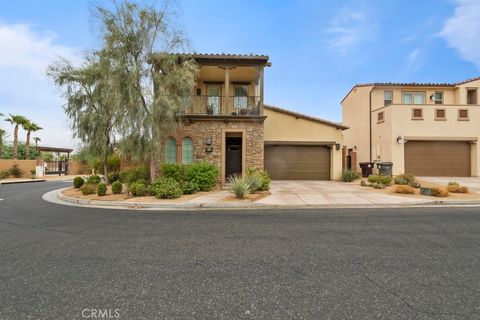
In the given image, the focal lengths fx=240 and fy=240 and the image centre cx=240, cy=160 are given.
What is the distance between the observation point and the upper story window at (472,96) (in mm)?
20034

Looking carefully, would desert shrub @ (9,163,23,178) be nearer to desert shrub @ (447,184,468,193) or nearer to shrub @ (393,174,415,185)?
Answer: shrub @ (393,174,415,185)

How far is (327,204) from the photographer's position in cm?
920

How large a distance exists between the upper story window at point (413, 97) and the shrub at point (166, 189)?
2033 cm

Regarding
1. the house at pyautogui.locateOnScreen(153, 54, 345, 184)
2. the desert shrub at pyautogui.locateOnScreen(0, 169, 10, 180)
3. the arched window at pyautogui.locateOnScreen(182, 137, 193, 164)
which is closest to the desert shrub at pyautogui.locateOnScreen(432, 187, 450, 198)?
the house at pyautogui.locateOnScreen(153, 54, 345, 184)

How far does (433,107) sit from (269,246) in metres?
19.9

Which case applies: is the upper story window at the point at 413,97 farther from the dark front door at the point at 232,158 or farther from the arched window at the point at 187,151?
the arched window at the point at 187,151

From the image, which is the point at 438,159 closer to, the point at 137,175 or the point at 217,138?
the point at 217,138

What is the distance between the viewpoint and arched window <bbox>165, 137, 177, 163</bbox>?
13.9m

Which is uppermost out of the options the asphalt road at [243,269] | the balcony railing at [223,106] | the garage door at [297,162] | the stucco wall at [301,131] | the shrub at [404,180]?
the balcony railing at [223,106]

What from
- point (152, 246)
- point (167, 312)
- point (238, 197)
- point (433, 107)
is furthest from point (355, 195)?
point (433, 107)

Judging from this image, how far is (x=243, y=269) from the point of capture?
3.80 m

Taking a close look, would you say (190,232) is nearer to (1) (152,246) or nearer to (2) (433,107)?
(1) (152,246)

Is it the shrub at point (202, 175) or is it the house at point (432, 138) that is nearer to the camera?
the shrub at point (202, 175)

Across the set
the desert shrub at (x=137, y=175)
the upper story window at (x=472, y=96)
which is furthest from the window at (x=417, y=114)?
the desert shrub at (x=137, y=175)
